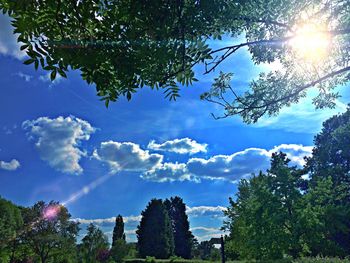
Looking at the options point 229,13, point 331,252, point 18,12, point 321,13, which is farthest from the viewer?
point 331,252

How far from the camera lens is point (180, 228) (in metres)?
65.9

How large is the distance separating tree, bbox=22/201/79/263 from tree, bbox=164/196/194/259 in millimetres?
22269

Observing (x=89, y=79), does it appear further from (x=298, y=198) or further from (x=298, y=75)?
(x=298, y=198)

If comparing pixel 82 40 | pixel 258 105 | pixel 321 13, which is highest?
pixel 321 13

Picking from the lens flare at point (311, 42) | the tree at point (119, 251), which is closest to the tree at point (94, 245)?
the tree at point (119, 251)

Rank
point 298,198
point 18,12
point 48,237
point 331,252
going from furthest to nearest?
point 48,237, point 331,252, point 298,198, point 18,12

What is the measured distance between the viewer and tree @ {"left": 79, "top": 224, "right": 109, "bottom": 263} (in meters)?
54.2

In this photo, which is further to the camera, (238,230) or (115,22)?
(238,230)

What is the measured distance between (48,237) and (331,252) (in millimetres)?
36060

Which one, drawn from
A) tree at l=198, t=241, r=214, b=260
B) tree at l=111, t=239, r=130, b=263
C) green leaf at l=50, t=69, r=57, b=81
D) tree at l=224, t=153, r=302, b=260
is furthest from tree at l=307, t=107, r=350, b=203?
tree at l=198, t=241, r=214, b=260

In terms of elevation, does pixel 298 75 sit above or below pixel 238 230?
above

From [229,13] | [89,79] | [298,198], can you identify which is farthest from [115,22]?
[298,198]

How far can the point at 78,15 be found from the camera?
3.16 m

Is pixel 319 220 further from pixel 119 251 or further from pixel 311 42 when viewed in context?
pixel 119 251
